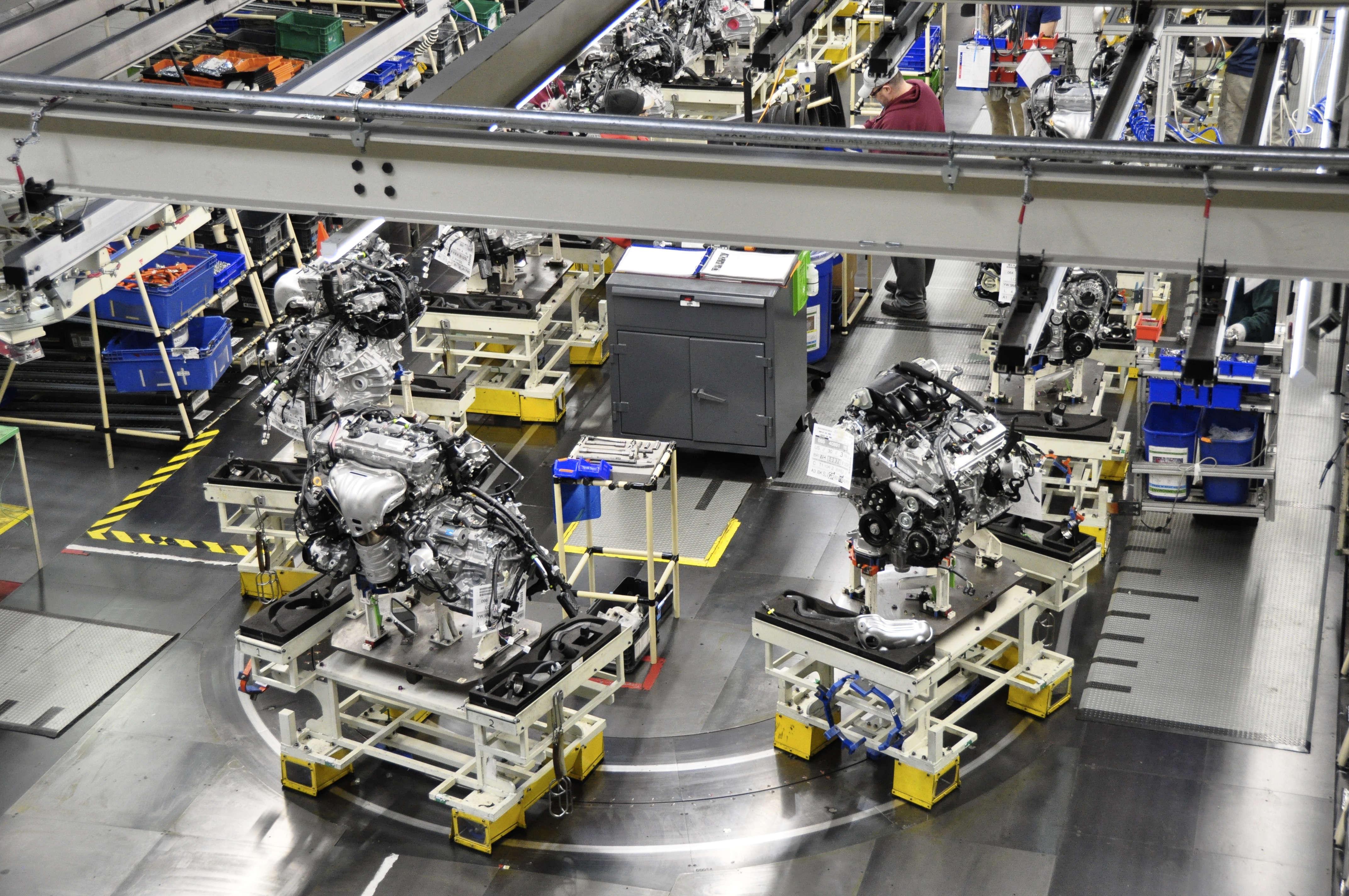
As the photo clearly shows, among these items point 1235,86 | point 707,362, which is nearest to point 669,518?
point 707,362

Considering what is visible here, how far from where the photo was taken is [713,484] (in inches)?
427

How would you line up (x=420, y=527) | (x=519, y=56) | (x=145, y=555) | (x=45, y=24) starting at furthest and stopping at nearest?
1. (x=145, y=555)
2. (x=420, y=527)
3. (x=45, y=24)
4. (x=519, y=56)

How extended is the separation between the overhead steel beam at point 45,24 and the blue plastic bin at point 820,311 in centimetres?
565

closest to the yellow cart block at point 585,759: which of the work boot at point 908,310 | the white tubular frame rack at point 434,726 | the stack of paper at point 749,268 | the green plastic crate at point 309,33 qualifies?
the white tubular frame rack at point 434,726

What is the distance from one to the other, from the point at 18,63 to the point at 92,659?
12.6 ft

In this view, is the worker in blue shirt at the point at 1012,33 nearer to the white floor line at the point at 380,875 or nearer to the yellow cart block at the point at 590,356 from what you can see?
the yellow cart block at the point at 590,356

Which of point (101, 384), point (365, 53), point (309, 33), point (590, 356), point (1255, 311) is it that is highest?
point (365, 53)

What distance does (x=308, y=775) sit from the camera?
8062 millimetres

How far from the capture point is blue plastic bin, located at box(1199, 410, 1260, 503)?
976cm

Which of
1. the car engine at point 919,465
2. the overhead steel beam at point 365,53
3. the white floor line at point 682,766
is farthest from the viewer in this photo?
the white floor line at point 682,766

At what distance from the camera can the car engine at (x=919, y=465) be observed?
7.68 meters

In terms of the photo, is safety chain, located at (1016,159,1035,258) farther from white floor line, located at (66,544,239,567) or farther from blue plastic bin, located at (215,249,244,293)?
blue plastic bin, located at (215,249,244,293)

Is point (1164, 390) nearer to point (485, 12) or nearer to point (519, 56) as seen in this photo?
point (519, 56)

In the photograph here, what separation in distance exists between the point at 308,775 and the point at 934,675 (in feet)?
10.7
